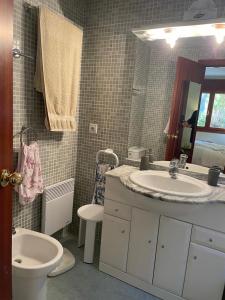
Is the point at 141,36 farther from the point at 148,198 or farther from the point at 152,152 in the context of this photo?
the point at 148,198

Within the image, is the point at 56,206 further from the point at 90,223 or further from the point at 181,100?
the point at 181,100

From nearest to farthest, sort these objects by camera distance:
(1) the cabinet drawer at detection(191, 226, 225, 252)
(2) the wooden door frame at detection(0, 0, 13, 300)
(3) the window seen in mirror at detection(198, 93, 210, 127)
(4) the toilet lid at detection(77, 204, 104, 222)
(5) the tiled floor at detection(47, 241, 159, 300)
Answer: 1. (2) the wooden door frame at detection(0, 0, 13, 300)
2. (1) the cabinet drawer at detection(191, 226, 225, 252)
3. (5) the tiled floor at detection(47, 241, 159, 300)
4. (3) the window seen in mirror at detection(198, 93, 210, 127)
5. (4) the toilet lid at detection(77, 204, 104, 222)

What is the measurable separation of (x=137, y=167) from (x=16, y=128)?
3.34 ft

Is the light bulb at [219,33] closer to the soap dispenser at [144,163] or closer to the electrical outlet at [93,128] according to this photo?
the soap dispenser at [144,163]

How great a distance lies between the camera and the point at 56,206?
199 centimetres

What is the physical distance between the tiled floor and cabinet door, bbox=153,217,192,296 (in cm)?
19

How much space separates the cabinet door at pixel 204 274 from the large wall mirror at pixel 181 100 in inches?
26.0

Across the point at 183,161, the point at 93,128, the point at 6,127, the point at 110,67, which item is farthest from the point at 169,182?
the point at 6,127

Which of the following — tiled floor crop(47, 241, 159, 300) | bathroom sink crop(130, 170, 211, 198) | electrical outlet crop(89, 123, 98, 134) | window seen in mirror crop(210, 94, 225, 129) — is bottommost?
tiled floor crop(47, 241, 159, 300)

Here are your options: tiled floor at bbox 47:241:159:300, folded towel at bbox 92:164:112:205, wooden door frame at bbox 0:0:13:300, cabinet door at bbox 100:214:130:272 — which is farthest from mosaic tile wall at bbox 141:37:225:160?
wooden door frame at bbox 0:0:13:300

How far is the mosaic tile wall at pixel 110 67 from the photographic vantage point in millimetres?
1856

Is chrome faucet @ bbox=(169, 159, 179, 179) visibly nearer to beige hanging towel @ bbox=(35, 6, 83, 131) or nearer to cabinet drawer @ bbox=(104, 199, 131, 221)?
cabinet drawer @ bbox=(104, 199, 131, 221)

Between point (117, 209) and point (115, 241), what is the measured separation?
267 mm

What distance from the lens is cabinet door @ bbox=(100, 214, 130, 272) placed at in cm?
175
